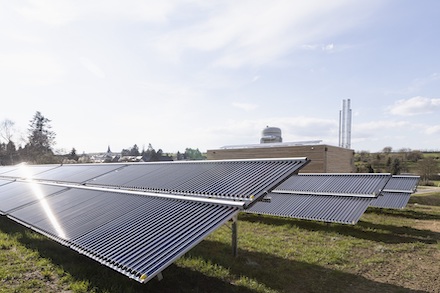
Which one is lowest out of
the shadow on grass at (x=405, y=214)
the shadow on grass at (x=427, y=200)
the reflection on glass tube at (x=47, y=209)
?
the shadow on grass at (x=427, y=200)

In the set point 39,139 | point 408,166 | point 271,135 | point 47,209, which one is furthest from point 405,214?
point 39,139

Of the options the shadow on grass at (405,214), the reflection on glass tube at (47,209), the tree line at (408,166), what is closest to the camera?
the reflection on glass tube at (47,209)

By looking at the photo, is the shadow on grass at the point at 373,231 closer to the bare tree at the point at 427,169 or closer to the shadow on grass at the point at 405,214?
the shadow on grass at the point at 405,214

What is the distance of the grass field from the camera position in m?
5.45

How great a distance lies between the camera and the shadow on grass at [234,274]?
5277mm

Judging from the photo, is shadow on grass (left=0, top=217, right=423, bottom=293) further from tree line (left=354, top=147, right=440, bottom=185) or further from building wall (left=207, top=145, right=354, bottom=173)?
tree line (left=354, top=147, right=440, bottom=185)

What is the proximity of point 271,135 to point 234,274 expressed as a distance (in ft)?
101

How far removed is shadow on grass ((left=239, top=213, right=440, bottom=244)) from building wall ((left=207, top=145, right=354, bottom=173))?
12895 millimetres

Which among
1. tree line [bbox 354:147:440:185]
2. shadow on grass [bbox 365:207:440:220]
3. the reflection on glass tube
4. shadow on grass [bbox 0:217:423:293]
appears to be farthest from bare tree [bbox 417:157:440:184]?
the reflection on glass tube

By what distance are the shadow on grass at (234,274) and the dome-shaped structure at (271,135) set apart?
28.4m

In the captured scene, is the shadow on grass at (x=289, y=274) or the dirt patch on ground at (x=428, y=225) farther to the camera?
the dirt patch on ground at (x=428, y=225)

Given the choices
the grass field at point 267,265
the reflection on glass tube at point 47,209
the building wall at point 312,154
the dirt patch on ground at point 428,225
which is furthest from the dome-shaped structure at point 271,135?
the reflection on glass tube at point 47,209

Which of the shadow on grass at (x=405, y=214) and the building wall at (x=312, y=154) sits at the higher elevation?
the building wall at (x=312, y=154)

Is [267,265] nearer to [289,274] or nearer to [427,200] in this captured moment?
[289,274]
